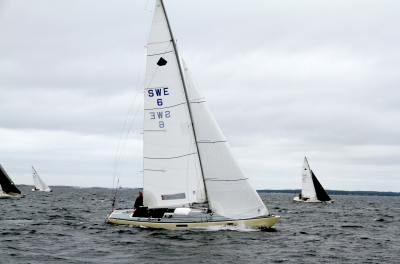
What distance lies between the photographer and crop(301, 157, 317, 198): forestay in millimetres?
65062

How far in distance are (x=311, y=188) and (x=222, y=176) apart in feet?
164

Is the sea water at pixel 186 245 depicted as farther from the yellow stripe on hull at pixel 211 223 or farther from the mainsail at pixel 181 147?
the mainsail at pixel 181 147

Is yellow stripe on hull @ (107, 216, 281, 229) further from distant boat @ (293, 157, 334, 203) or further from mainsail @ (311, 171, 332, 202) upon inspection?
mainsail @ (311, 171, 332, 202)

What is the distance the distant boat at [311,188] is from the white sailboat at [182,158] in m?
46.1

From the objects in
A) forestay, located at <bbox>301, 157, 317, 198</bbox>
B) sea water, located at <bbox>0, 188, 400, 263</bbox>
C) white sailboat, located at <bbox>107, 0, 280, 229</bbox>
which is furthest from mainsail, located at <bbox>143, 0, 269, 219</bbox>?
forestay, located at <bbox>301, 157, 317, 198</bbox>

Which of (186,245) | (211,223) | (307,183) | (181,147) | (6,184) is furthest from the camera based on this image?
(307,183)

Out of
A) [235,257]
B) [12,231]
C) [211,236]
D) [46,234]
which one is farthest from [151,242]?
[12,231]

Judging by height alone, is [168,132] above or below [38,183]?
above

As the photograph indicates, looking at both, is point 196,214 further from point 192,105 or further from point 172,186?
point 192,105

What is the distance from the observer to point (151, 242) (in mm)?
17984

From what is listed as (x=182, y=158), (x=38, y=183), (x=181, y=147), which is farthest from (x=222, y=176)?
(x=38, y=183)

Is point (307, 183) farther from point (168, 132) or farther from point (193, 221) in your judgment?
point (168, 132)

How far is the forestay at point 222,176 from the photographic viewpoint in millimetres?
20406

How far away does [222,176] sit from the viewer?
20.5m
